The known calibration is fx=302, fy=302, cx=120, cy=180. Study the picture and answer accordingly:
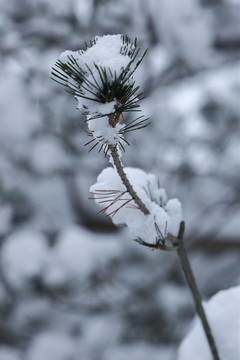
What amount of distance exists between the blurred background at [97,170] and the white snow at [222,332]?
4.34 ft

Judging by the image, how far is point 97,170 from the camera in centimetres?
274

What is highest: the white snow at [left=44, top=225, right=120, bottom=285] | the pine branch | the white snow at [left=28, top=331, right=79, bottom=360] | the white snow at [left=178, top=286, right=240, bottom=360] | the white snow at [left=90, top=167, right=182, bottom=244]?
the white snow at [left=44, top=225, right=120, bottom=285]

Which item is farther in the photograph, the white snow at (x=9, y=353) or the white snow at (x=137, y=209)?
the white snow at (x=9, y=353)

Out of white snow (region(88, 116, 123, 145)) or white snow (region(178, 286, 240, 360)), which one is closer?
white snow (region(88, 116, 123, 145))

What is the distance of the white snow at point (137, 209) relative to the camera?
48 centimetres

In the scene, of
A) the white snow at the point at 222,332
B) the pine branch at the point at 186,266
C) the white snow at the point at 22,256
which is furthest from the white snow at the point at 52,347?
the pine branch at the point at 186,266

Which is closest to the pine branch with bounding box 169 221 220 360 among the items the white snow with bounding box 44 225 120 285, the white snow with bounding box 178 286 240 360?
the white snow with bounding box 178 286 240 360

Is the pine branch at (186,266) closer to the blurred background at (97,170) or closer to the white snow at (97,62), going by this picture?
the white snow at (97,62)

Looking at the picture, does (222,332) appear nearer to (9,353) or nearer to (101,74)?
(101,74)

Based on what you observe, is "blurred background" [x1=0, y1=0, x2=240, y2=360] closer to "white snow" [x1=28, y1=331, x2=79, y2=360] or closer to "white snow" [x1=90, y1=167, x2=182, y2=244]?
"white snow" [x1=28, y1=331, x2=79, y2=360]

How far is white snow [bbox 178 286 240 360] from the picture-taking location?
573 millimetres

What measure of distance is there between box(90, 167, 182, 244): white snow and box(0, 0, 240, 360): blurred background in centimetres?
148

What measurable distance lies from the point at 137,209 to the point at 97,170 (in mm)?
2247

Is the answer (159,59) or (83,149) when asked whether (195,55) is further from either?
(83,149)
